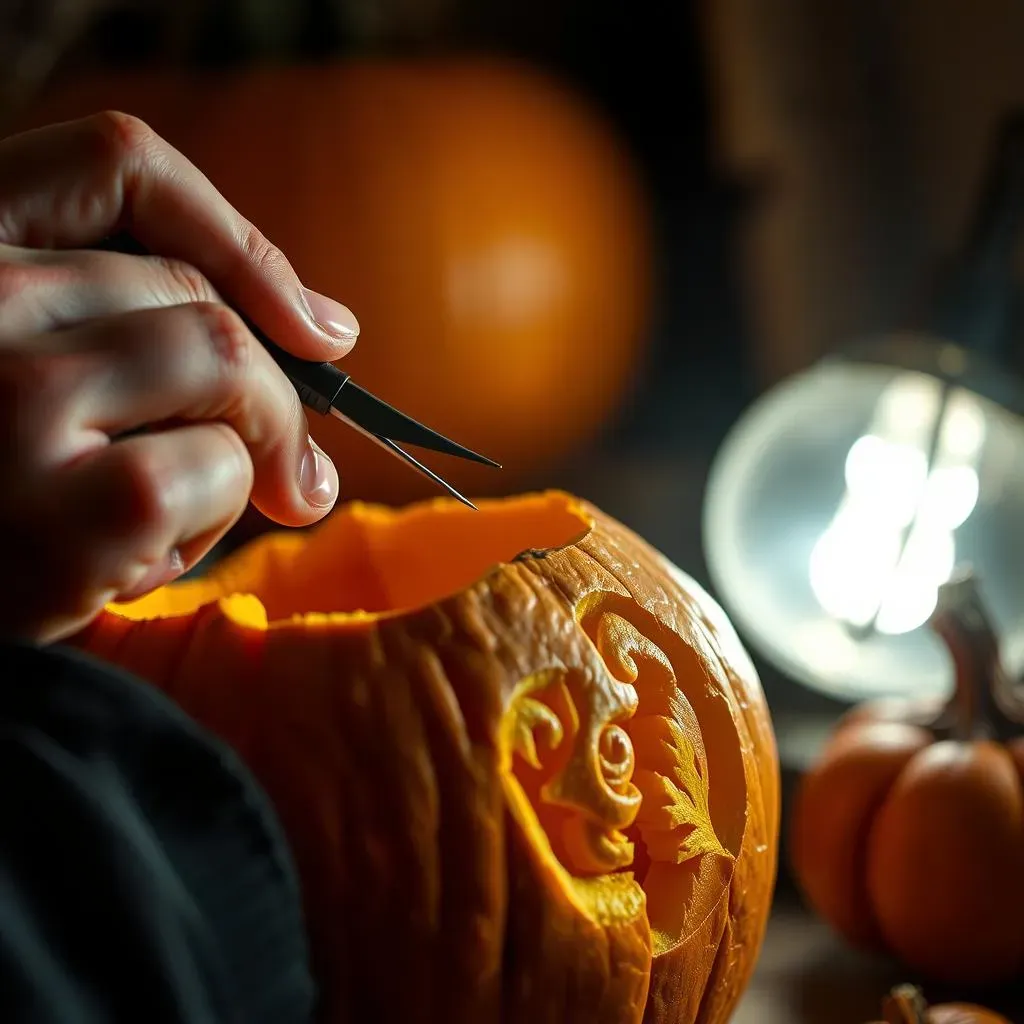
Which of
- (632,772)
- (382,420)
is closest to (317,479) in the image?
(382,420)

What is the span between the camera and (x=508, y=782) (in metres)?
0.45

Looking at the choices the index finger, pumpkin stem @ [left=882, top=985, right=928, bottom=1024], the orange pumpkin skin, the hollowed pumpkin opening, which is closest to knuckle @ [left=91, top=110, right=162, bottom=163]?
the index finger

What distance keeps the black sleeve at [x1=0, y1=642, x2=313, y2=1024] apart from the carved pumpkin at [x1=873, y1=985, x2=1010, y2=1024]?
0.27m

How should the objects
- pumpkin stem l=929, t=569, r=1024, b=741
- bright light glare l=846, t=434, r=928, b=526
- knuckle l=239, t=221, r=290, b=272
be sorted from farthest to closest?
bright light glare l=846, t=434, r=928, b=526, pumpkin stem l=929, t=569, r=1024, b=741, knuckle l=239, t=221, r=290, b=272

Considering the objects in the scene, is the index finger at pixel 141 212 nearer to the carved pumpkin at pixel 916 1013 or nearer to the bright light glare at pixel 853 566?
the carved pumpkin at pixel 916 1013

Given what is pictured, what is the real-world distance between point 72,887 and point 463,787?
13 cm

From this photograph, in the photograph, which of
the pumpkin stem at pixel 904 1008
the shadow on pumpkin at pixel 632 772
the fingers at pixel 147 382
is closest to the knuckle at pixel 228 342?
the fingers at pixel 147 382

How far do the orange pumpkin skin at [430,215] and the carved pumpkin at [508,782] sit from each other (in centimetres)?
66

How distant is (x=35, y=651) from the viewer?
1.26ft

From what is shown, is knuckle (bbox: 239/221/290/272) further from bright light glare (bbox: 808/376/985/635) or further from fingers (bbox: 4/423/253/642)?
bright light glare (bbox: 808/376/985/635)

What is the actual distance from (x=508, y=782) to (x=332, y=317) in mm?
175

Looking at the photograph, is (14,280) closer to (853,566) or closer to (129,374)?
(129,374)

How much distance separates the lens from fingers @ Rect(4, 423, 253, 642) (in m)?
0.38

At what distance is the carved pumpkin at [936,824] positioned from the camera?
70cm
